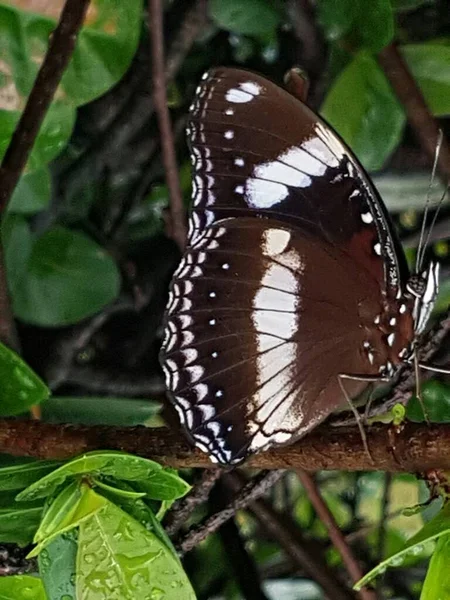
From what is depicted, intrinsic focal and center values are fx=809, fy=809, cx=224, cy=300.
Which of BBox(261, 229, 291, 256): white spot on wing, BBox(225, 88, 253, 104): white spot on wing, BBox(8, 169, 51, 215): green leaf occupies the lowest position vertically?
BBox(261, 229, 291, 256): white spot on wing

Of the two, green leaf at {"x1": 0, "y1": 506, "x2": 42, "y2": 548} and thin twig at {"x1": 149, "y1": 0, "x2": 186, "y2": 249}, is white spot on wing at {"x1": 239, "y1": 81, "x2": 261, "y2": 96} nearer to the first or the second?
thin twig at {"x1": 149, "y1": 0, "x2": 186, "y2": 249}

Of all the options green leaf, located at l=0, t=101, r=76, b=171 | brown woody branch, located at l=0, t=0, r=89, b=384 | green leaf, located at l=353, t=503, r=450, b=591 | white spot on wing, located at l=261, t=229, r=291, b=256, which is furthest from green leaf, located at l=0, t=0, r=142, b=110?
green leaf, located at l=353, t=503, r=450, b=591

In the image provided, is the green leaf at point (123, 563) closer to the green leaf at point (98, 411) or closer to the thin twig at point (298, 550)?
the green leaf at point (98, 411)

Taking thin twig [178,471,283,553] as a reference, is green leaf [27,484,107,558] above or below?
above

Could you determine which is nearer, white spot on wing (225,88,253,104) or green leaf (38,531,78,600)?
green leaf (38,531,78,600)

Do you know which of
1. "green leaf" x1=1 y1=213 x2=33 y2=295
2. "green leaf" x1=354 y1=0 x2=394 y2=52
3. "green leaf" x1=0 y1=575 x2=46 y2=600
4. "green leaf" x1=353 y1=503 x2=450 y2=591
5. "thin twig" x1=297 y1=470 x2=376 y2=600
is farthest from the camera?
"green leaf" x1=1 y1=213 x2=33 y2=295

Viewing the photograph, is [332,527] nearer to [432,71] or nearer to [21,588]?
[21,588]

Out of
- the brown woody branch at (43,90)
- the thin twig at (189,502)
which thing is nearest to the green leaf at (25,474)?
the thin twig at (189,502)

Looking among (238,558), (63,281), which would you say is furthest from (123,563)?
(63,281)
